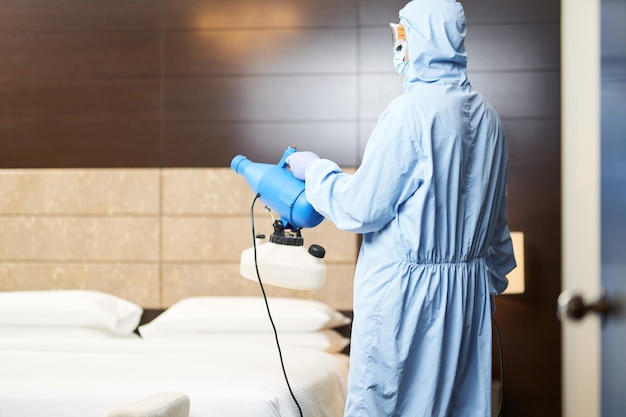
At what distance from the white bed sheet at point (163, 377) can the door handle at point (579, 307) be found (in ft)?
3.67

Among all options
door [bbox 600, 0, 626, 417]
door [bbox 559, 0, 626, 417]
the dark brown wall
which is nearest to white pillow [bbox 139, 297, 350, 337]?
the dark brown wall

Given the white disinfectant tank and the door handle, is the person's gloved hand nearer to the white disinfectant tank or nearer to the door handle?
the white disinfectant tank

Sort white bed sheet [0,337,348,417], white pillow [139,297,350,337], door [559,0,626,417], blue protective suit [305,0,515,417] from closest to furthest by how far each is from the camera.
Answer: blue protective suit [305,0,515,417]
white bed sheet [0,337,348,417]
door [559,0,626,417]
white pillow [139,297,350,337]

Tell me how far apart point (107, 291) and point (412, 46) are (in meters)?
2.24

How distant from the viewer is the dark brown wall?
3.46 m

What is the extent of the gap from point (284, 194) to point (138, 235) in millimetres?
1736

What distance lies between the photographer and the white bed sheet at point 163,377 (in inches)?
85.5

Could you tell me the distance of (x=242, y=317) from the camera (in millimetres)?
3154

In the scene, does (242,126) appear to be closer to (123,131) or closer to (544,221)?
(123,131)

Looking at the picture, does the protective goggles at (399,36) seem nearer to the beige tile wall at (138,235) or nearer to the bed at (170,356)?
the bed at (170,356)

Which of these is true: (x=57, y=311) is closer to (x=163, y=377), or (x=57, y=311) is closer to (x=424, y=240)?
(x=163, y=377)

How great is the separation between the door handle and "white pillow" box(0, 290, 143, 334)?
94.3 inches

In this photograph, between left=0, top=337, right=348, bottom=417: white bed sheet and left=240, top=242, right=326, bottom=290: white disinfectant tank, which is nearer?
left=240, top=242, right=326, bottom=290: white disinfectant tank

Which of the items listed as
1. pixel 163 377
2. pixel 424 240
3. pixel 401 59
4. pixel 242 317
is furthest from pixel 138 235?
pixel 424 240
